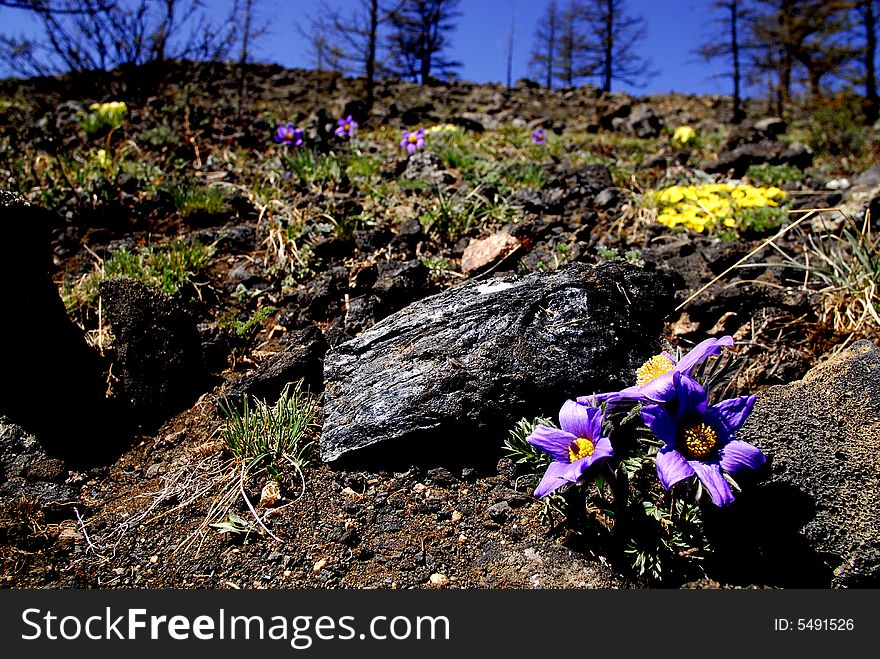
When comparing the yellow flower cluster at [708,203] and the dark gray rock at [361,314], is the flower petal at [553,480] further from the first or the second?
the yellow flower cluster at [708,203]

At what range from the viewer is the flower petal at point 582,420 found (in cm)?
169

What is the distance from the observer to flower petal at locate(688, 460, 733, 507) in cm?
153

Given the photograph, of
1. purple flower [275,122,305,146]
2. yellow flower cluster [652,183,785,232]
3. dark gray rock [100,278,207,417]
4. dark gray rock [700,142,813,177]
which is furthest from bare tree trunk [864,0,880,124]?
dark gray rock [100,278,207,417]

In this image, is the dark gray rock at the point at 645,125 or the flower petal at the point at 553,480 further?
the dark gray rock at the point at 645,125

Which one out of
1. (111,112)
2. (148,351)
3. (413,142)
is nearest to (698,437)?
(148,351)

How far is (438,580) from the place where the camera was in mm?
1921

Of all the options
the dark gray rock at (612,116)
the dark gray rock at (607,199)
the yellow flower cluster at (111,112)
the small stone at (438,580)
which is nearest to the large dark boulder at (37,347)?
the small stone at (438,580)

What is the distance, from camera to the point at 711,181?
539cm

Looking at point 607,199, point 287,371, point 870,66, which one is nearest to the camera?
point 287,371

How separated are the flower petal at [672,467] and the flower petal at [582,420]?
0.61 feet

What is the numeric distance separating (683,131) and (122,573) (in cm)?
817

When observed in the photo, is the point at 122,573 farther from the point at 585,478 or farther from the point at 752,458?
the point at 752,458

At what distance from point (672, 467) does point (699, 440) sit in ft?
0.43

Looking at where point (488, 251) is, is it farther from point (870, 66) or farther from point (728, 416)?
point (870, 66)
